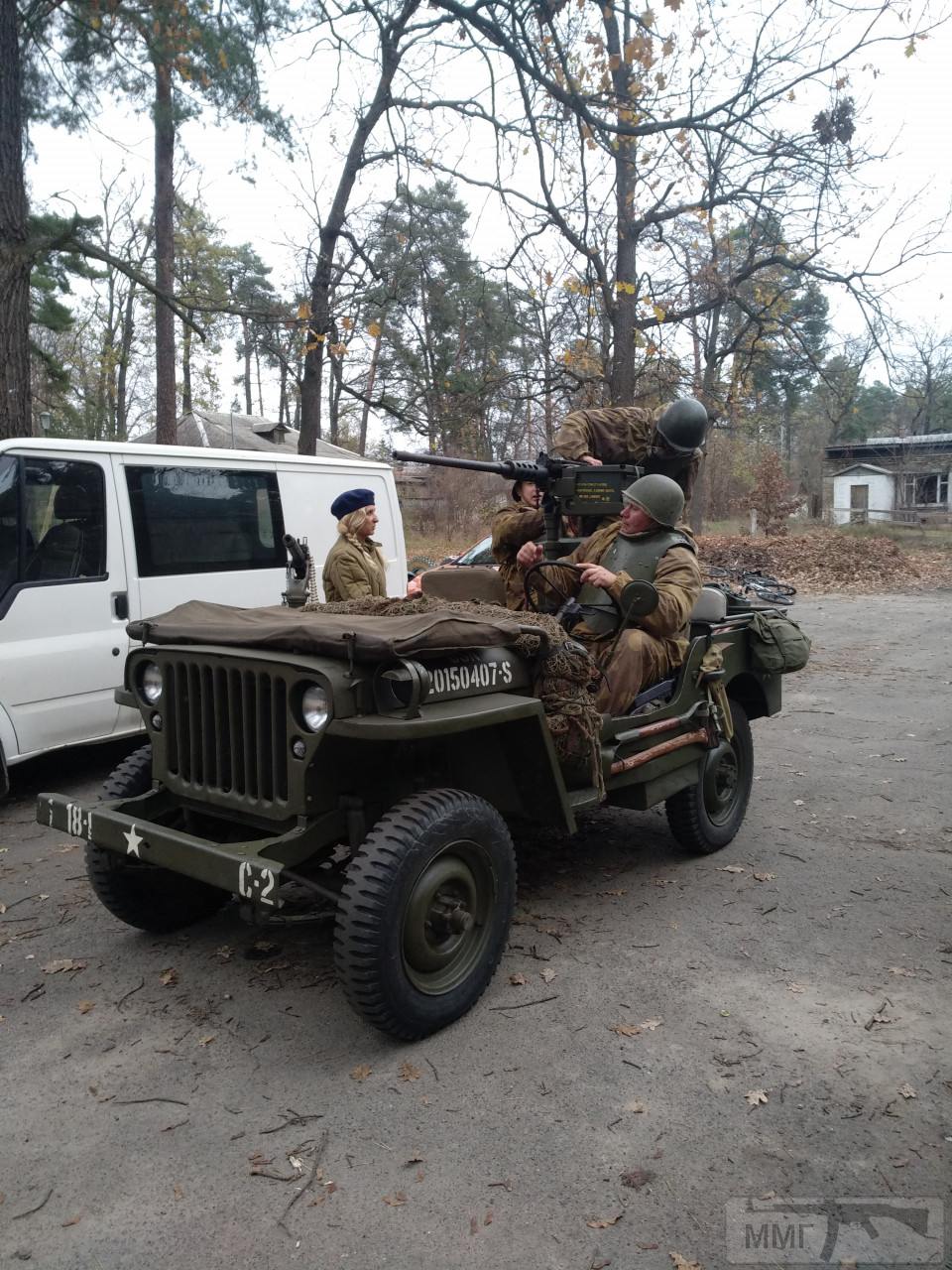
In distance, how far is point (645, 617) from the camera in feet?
14.5

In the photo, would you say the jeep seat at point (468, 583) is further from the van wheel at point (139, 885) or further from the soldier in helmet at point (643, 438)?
the van wheel at point (139, 885)

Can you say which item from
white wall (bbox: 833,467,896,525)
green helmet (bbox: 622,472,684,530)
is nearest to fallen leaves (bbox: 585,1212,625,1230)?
green helmet (bbox: 622,472,684,530)

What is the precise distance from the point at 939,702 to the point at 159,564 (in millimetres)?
6935

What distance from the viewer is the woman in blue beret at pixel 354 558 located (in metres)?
6.13

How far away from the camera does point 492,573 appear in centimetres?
533

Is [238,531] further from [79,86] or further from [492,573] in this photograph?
[79,86]

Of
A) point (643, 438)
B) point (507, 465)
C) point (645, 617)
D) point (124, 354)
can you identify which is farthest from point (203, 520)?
point (124, 354)

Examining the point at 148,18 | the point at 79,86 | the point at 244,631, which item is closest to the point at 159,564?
the point at 244,631

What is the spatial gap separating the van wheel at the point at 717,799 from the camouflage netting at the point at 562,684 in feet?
3.49

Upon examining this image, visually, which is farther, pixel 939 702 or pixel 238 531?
pixel 939 702

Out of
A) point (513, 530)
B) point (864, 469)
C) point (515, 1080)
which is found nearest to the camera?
point (515, 1080)

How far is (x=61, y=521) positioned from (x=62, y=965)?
2959 mm

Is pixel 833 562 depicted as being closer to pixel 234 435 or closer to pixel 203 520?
pixel 234 435

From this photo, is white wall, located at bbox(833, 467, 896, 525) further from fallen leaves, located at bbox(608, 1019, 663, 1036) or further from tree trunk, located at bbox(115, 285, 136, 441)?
fallen leaves, located at bbox(608, 1019, 663, 1036)
